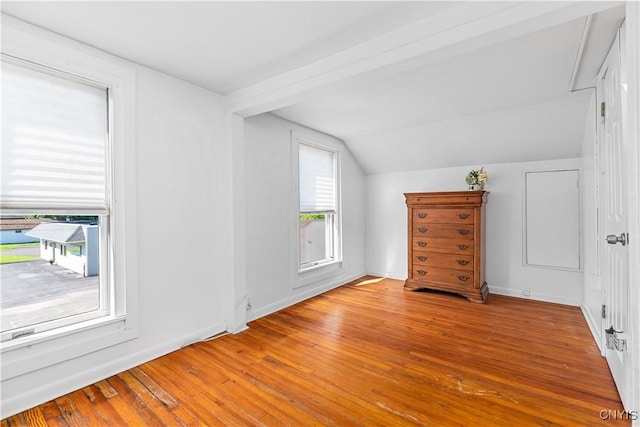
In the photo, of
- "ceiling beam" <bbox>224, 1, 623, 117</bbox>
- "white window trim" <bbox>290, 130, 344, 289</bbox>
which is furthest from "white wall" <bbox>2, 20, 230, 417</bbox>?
"white window trim" <bbox>290, 130, 344, 289</bbox>

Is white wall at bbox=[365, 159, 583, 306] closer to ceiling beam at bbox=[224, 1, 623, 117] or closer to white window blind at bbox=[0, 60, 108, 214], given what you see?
ceiling beam at bbox=[224, 1, 623, 117]

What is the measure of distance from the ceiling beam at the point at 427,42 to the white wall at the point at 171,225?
69 cm

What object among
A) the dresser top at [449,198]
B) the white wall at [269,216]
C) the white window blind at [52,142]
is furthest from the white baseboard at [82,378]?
the dresser top at [449,198]

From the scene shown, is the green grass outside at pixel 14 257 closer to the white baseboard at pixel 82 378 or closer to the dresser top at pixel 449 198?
the white baseboard at pixel 82 378

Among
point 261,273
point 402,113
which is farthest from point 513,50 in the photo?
point 261,273

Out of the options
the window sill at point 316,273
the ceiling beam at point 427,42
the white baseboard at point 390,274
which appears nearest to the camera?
the ceiling beam at point 427,42

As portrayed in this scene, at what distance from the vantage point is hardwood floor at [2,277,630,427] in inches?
67.1

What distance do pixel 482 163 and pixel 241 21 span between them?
11.4 ft

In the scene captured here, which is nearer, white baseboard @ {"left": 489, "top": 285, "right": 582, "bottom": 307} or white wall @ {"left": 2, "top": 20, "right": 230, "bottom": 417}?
white wall @ {"left": 2, "top": 20, "right": 230, "bottom": 417}

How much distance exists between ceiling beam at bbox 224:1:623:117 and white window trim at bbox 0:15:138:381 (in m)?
1.07

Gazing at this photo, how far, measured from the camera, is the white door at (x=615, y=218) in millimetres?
1635

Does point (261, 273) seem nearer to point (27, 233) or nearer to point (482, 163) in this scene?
point (27, 233)

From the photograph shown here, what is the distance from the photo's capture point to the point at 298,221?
12.3 ft

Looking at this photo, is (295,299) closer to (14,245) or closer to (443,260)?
(443,260)
